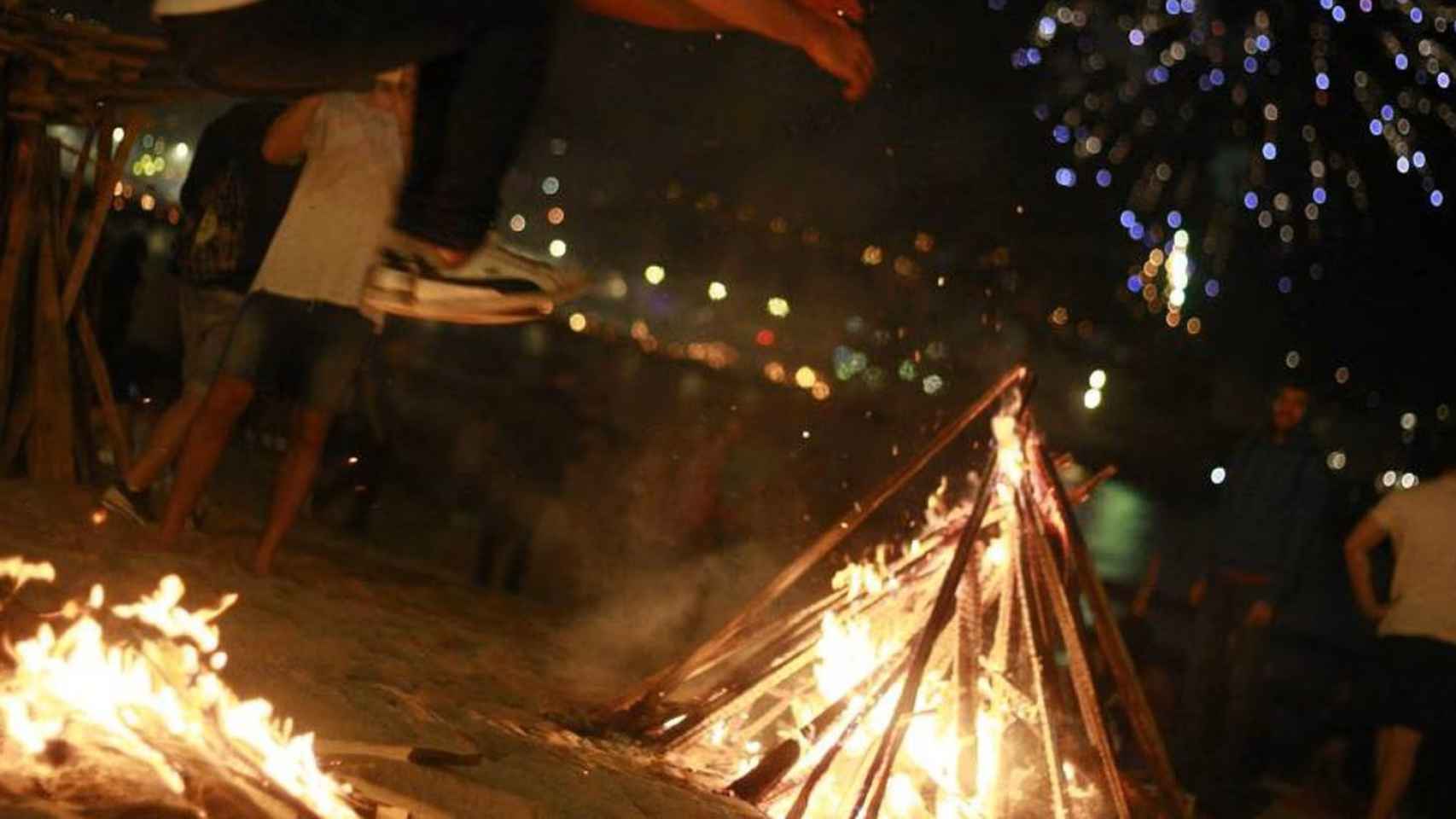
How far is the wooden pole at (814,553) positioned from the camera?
513 centimetres

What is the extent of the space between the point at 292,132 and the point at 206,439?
3.79 feet

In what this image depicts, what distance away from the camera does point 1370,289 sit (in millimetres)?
20188

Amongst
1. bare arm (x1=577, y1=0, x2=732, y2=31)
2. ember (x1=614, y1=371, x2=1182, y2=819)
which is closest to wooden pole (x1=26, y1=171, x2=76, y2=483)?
ember (x1=614, y1=371, x2=1182, y2=819)

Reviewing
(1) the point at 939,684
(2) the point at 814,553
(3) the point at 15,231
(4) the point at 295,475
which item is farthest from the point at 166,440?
(1) the point at 939,684

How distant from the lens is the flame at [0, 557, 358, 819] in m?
3.31

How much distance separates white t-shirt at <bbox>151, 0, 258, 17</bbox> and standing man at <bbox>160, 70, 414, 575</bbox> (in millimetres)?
2409

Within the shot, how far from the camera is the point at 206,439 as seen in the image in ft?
18.5

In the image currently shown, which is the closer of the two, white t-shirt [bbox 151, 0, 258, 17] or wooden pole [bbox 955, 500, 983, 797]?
white t-shirt [bbox 151, 0, 258, 17]

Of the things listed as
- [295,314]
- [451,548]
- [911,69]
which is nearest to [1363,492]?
[911,69]

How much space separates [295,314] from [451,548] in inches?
136

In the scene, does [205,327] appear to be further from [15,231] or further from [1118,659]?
[1118,659]

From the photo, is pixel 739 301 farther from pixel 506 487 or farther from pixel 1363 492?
pixel 506 487

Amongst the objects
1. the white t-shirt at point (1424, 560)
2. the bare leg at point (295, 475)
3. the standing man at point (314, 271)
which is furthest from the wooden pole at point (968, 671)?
the white t-shirt at point (1424, 560)

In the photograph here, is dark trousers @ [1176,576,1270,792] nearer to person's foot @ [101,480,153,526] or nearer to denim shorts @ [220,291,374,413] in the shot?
denim shorts @ [220,291,374,413]
